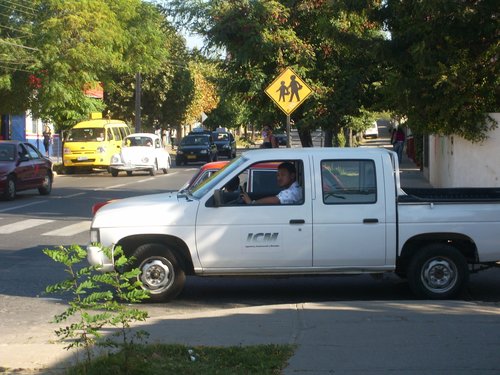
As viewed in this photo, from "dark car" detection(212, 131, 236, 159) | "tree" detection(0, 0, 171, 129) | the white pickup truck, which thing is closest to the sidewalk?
the white pickup truck

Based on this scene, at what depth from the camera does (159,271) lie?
10.3m

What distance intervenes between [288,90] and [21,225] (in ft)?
20.6

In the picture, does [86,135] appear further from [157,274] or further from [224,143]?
[157,274]

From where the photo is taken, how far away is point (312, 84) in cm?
2117

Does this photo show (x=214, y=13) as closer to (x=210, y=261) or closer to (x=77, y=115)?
(x=210, y=261)

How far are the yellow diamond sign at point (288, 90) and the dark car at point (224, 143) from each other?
34845mm

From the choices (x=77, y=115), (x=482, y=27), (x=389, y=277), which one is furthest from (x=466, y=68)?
(x=77, y=115)

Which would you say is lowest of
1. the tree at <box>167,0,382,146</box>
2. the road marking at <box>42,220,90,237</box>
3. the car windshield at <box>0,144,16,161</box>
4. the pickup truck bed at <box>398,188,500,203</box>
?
the road marking at <box>42,220,90,237</box>

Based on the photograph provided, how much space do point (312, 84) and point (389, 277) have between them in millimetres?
9610

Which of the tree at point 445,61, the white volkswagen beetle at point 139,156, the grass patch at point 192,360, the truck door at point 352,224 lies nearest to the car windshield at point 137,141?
the white volkswagen beetle at point 139,156

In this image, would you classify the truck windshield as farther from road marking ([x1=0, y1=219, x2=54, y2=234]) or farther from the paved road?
road marking ([x1=0, y1=219, x2=54, y2=234])

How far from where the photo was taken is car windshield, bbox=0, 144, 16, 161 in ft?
80.0

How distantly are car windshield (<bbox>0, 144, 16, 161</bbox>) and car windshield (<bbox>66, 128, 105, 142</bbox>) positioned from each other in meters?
13.9

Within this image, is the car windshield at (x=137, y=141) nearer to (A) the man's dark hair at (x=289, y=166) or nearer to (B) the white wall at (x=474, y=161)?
(B) the white wall at (x=474, y=161)
